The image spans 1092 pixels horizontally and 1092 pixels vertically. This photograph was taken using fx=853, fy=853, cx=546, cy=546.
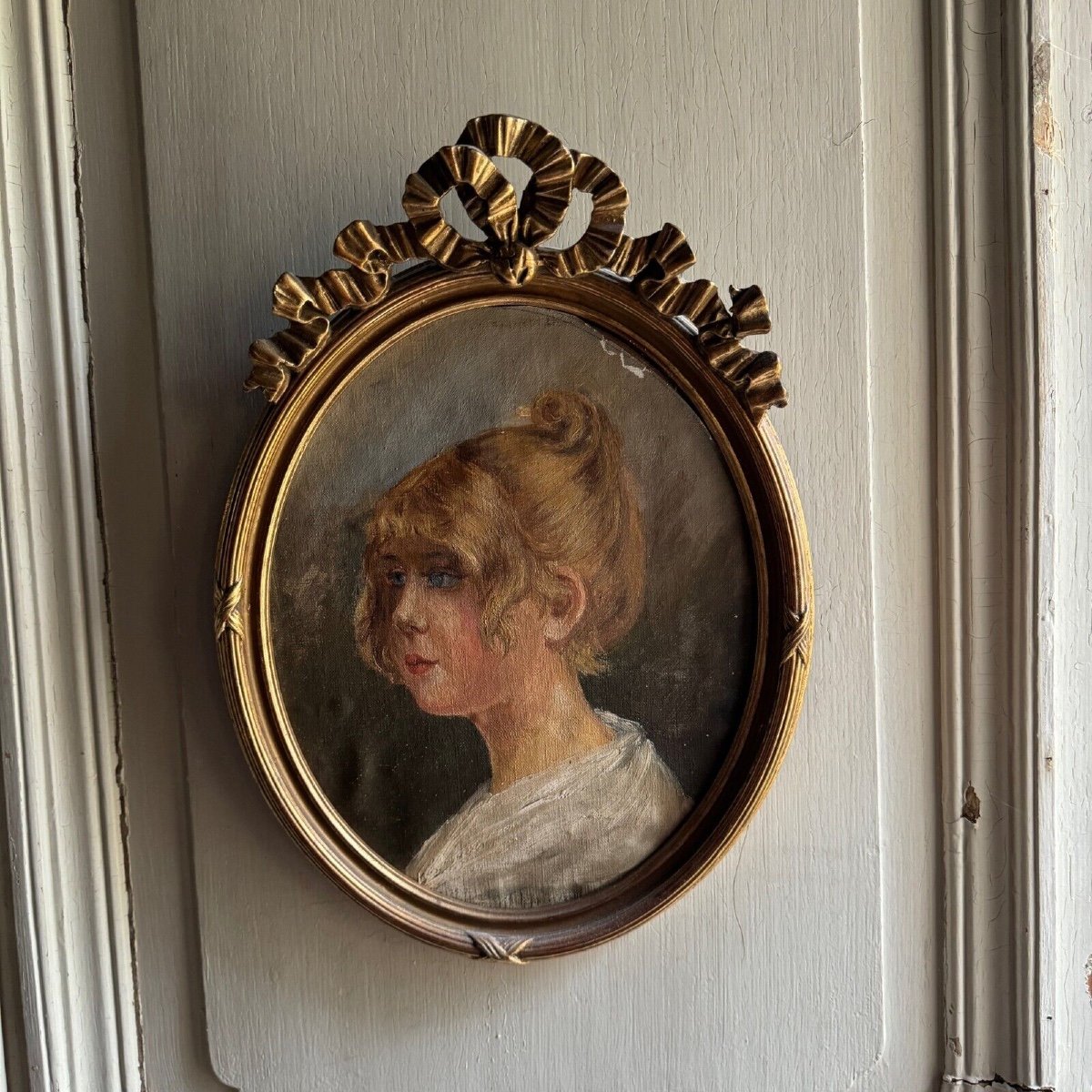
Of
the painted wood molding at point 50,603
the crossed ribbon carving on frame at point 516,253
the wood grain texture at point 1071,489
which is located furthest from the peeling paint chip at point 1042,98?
the painted wood molding at point 50,603

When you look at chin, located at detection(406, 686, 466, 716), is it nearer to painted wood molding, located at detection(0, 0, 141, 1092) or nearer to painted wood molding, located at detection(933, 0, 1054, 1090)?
painted wood molding, located at detection(0, 0, 141, 1092)

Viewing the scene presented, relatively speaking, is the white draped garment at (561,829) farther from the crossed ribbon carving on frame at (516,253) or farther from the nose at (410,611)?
the crossed ribbon carving on frame at (516,253)

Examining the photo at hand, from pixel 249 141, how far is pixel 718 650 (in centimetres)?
65

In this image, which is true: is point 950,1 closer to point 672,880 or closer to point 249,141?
point 249,141

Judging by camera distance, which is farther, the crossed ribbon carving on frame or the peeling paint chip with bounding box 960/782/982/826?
the peeling paint chip with bounding box 960/782/982/826

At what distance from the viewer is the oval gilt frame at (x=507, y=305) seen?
0.70 m

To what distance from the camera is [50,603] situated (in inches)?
32.0

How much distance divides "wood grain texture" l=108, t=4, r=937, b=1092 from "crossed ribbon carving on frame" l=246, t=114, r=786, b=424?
0.34ft

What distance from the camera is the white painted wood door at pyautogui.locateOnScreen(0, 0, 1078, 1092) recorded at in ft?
2.64

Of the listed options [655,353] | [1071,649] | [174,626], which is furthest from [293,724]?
[1071,649]

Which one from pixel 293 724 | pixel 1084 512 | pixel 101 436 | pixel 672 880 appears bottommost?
pixel 672 880

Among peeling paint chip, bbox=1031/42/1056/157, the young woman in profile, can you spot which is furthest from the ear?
peeling paint chip, bbox=1031/42/1056/157

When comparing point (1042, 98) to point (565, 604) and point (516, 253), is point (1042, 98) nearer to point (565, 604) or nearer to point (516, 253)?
point (516, 253)

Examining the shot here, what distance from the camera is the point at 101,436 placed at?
0.83 meters
